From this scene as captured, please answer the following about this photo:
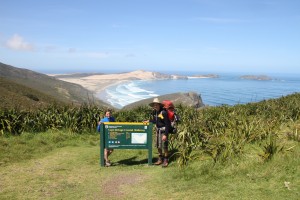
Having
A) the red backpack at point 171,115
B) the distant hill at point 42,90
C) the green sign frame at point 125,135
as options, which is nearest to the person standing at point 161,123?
the red backpack at point 171,115

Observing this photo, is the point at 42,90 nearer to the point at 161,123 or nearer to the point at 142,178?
the point at 161,123

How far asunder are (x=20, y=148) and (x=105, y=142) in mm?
3610

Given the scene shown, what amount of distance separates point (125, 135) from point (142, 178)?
4.72ft

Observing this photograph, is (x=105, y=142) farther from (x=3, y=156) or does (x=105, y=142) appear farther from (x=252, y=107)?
(x=252, y=107)

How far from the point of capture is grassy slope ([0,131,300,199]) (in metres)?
6.50

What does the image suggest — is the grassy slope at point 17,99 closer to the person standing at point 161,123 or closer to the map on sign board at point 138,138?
the map on sign board at point 138,138

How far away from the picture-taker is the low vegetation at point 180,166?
668 cm

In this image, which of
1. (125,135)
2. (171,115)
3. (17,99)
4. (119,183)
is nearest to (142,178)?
(119,183)

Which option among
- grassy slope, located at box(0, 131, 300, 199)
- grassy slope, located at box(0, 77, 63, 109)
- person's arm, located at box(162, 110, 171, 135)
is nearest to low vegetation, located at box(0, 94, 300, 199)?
grassy slope, located at box(0, 131, 300, 199)

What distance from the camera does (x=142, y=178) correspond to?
7.92 m

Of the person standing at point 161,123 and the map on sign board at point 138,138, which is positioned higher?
the person standing at point 161,123

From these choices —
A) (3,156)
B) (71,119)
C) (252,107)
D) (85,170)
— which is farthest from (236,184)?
(252,107)

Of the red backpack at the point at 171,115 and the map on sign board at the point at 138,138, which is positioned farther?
the map on sign board at the point at 138,138

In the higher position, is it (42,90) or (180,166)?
(180,166)
